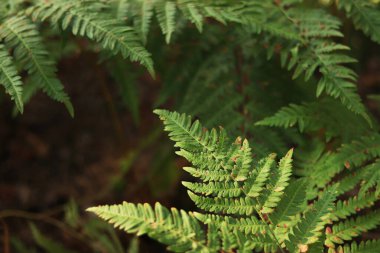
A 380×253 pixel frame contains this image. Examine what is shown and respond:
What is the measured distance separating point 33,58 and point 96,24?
299mm

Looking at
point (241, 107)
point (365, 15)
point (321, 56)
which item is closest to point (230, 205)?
point (321, 56)

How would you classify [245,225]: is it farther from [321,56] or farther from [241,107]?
[241,107]

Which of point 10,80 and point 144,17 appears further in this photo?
point 144,17

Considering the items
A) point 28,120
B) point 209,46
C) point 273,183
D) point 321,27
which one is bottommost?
point 28,120

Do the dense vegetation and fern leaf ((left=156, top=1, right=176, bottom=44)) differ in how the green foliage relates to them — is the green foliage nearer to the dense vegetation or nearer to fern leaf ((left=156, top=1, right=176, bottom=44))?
the dense vegetation

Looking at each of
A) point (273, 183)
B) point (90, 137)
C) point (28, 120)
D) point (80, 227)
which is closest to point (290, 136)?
point (273, 183)

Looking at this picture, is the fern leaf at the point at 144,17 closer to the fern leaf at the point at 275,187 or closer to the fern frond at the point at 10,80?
the fern frond at the point at 10,80

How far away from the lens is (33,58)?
190 centimetres

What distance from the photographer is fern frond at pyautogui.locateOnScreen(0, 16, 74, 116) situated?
6.08 feet

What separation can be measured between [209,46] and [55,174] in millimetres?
1859

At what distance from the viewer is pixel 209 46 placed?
2.56 metres

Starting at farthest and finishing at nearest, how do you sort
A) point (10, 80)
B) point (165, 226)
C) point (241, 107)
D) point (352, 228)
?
point (241, 107), point (10, 80), point (352, 228), point (165, 226)

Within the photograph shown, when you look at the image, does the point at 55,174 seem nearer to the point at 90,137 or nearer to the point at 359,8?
the point at 90,137

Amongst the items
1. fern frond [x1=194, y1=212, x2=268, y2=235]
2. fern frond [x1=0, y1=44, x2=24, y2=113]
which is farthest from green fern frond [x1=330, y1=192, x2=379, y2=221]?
fern frond [x1=0, y1=44, x2=24, y2=113]
